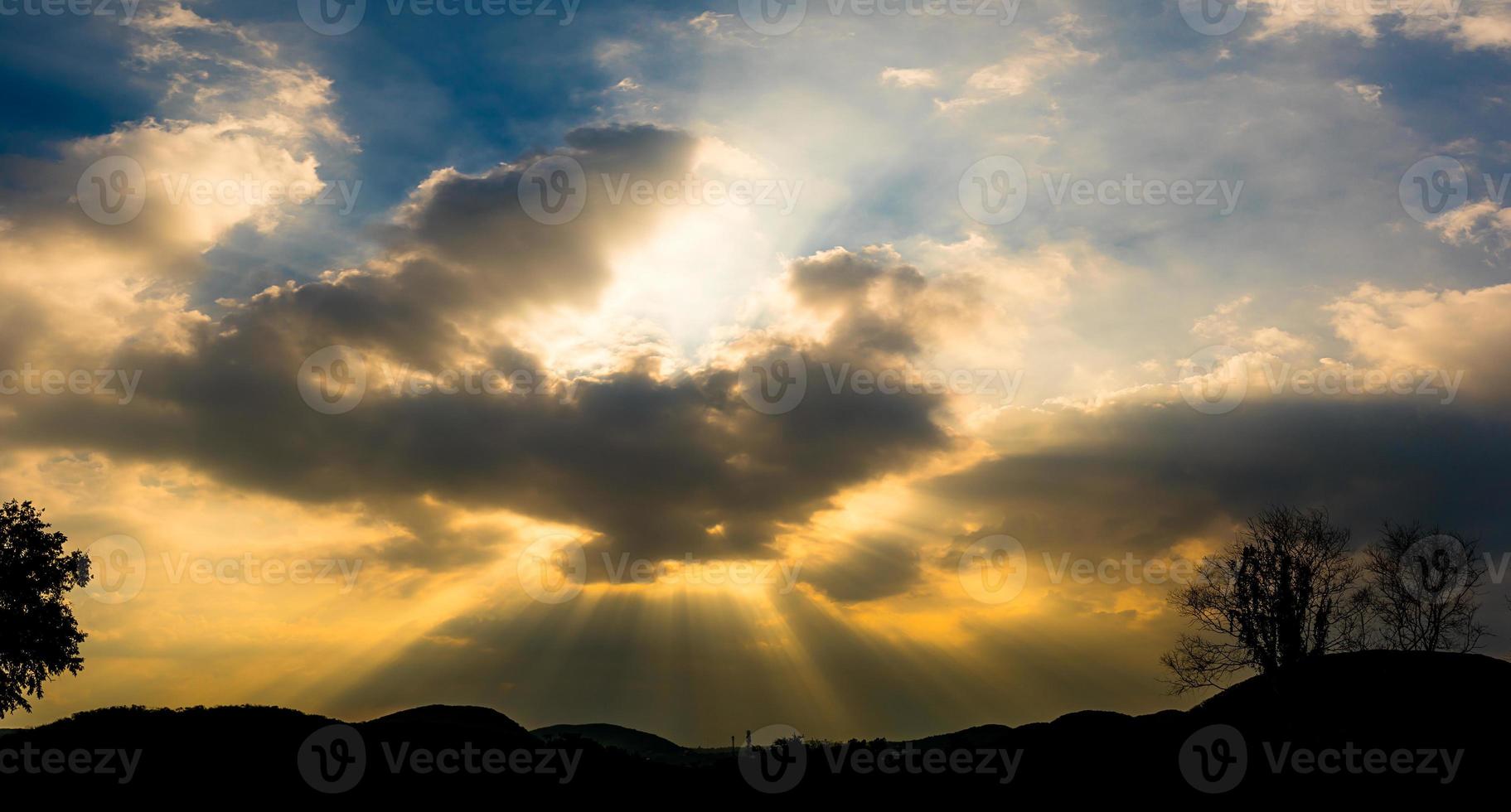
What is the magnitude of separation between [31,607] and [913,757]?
5657 cm

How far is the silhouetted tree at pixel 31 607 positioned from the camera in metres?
54.7

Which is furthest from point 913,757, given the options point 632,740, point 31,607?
point 632,740

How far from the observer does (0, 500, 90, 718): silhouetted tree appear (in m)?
54.7

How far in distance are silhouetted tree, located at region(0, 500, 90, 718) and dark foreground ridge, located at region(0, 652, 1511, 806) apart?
1743 cm

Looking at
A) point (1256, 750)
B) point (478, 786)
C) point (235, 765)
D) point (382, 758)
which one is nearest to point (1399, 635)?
point (1256, 750)

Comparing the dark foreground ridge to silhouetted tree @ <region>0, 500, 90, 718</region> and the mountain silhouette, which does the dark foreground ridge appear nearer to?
silhouetted tree @ <region>0, 500, 90, 718</region>

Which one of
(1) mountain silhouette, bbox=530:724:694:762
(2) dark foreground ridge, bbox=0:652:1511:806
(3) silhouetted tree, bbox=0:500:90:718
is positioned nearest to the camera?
(2) dark foreground ridge, bbox=0:652:1511:806

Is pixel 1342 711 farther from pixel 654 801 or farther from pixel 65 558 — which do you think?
pixel 65 558

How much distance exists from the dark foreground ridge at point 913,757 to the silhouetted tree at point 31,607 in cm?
1743

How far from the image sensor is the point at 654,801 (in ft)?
153

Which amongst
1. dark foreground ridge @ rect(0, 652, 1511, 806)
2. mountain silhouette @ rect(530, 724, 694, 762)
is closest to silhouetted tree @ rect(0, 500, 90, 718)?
dark foreground ridge @ rect(0, 652, 1511, 806)

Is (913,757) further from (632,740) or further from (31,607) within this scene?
(632,740)

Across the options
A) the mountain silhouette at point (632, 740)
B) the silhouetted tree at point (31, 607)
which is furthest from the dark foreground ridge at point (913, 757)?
the mountain silhouette at point (632, 740)

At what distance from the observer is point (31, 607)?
55562mm
